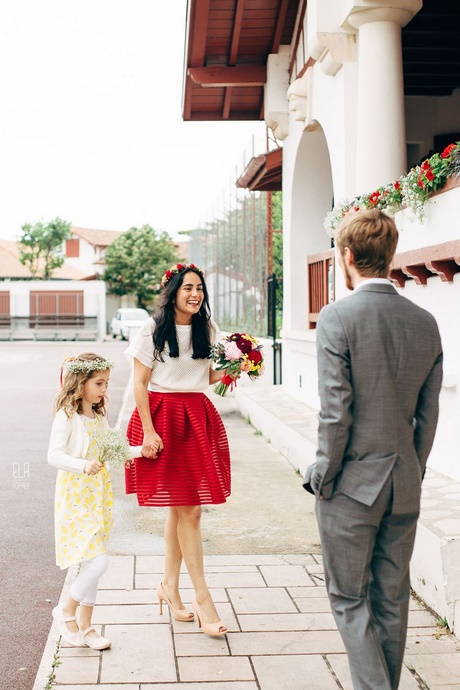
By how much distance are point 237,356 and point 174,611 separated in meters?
1.39

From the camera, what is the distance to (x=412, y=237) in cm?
676

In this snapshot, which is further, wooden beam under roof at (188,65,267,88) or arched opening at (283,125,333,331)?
wooden beam under roof at (188,65,267,88)

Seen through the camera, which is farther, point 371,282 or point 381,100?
point 381,100

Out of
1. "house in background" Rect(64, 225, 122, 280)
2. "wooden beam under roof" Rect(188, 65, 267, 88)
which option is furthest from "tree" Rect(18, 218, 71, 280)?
"wooden beam under roof" Rect(188, 65, 267, 88)

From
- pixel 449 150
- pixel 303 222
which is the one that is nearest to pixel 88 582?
pixel 449 150

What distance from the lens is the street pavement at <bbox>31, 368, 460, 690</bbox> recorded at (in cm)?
379

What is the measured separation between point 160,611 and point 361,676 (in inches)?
68.8

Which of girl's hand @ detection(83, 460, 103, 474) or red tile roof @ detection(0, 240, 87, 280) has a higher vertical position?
red tile roof @ detection(0, 240, 87, 280)

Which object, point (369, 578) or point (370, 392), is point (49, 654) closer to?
point (369, 578)

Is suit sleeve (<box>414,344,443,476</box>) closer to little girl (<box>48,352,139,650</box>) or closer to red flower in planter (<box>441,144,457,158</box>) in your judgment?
little girl (<box>48,352,139,650</box>)

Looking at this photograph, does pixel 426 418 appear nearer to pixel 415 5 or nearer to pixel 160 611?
pixel 160 611

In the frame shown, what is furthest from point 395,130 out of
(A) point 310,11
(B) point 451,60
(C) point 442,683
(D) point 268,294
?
(D) point 268,294

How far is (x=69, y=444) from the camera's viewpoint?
4199mm

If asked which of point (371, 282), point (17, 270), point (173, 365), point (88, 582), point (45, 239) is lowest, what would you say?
point (88, 582)
